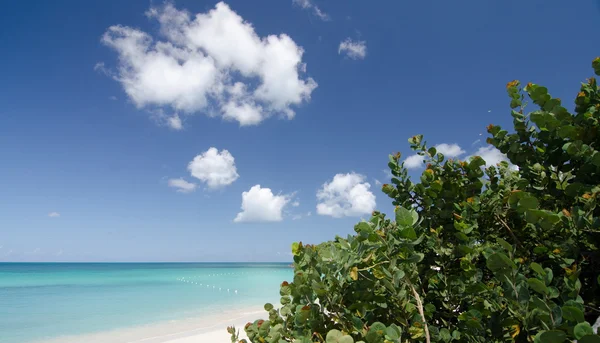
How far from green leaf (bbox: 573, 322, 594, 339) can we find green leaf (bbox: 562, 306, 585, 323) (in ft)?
0.11

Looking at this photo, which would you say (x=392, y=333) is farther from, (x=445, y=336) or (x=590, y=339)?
(x=590, y=339)

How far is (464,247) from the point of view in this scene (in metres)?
1.57

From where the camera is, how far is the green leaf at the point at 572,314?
81 cm

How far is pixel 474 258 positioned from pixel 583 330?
1.03 m

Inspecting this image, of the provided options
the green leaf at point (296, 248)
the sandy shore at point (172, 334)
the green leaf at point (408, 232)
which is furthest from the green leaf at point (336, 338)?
the sandy shore at point (172, 334)

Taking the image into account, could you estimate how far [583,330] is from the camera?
776 mm

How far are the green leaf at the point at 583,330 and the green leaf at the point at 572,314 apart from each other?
35mm

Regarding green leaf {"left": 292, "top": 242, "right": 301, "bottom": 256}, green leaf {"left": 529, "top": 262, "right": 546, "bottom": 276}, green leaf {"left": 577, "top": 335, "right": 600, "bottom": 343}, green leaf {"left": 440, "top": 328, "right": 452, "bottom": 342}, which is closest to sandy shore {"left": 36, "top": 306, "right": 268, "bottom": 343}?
green leaf {"left": 292, "top": 242, "right": 301, "bottom": 256}

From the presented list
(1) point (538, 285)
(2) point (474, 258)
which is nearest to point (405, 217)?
(1) point (538, 285)

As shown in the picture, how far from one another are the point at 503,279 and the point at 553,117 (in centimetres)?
109

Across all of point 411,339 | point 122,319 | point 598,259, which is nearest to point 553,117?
point 598,259

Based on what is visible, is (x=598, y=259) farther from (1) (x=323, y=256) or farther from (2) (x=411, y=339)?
(1) (x=323, y=256)

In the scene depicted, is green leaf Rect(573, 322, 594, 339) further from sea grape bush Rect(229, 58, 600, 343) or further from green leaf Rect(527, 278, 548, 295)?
green leaf Rect(527, 278, 548, 295)

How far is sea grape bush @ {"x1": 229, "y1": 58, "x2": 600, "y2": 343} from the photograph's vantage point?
1.15m
